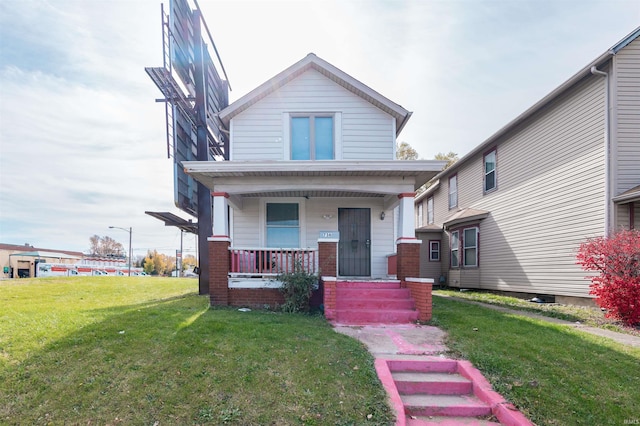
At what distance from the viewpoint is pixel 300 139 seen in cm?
925

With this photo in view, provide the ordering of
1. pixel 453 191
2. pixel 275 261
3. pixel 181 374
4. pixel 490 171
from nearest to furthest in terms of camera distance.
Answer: pixel 181 374 < pixel 275 261 < pixel 490 171 < pixel 453 191

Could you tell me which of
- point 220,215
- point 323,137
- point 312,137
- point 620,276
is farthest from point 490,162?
point 220,215

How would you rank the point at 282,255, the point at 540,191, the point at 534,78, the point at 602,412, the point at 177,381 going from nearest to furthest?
the point at 602,412 < the point at 177,381 < the point at 282,255 < the point at 540,191 < the point at 534,78

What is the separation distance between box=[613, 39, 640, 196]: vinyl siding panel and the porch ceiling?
488 cm

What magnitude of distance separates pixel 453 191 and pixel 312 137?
10099mm

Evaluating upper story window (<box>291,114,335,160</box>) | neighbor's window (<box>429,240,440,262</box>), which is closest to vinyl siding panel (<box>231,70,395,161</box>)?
upper story window (<box>291,114,335,160</box>)

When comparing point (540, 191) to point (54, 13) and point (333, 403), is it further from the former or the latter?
point (54, 13)

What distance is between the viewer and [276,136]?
Answer: 913 centimetres

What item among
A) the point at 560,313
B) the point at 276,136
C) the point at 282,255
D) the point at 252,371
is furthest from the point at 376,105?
the point at 252,371

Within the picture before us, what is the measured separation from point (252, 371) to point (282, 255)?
3809 mm

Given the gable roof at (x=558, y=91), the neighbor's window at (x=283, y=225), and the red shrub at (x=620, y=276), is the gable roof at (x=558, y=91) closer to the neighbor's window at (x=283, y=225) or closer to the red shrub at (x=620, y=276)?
the red shrub at (x=620, y=276)

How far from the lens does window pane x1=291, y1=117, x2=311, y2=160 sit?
9180mm

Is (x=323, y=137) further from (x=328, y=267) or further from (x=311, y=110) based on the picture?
(x=328, y=267)

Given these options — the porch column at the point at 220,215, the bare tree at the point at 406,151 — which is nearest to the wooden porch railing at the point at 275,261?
the porch column at the point at 220,215
